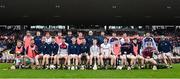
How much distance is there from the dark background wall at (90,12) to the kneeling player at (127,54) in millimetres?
19325

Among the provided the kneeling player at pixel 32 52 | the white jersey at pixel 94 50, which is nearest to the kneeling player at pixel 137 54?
the white jersey at pixel 94 50

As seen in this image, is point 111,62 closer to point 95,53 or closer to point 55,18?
point 95,53

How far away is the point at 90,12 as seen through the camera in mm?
43625

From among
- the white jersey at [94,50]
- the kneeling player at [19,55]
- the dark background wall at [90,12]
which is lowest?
the dark background wall at [90,12]

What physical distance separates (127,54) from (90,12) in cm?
2529

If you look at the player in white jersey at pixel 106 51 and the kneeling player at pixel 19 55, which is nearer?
the player in white jersey at pixel 106 51

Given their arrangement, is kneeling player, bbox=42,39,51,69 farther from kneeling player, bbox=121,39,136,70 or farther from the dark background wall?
the dark background wall

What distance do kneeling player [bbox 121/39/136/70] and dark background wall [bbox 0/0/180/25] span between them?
19.3 metres

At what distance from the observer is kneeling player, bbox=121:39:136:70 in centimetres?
1826

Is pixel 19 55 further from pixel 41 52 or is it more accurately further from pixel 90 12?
pixel 90 12

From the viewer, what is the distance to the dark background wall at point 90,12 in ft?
127

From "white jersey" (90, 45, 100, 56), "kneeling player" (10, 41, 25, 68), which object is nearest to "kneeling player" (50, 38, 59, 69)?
"kneeling player" (10, 41, 25, 68)

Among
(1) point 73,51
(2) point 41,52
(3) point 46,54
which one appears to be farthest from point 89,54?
(2) point 41,52

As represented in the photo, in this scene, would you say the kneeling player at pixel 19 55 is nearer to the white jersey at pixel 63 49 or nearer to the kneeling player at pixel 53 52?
the kneeling player at pixel 53 52
